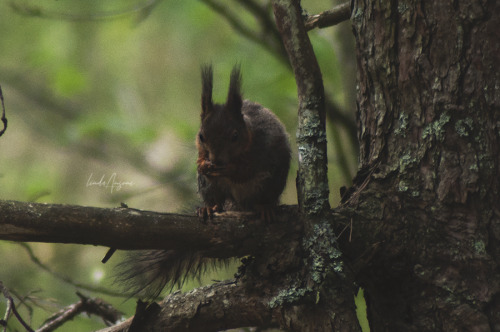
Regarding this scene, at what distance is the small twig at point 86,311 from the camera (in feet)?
7.39

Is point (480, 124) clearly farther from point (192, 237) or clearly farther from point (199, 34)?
point (199, 34)

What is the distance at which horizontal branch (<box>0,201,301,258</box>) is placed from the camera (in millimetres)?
1518

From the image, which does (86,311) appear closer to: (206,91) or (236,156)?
(236,156)

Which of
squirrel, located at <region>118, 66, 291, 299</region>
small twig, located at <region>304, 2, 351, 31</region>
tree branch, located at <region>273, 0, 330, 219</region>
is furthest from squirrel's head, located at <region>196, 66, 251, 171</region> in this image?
tree branch, located at <region>273, 0, 330, 219</region>

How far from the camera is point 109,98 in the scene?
555 cm

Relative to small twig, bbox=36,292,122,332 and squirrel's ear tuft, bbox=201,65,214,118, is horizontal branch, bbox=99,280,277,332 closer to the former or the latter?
small twig, bbox=36,292,122,332

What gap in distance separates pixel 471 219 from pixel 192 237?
2.93 ft

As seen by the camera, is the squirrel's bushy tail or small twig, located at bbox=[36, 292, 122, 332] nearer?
the squirrel's bushy tail

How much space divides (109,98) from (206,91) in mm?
3312

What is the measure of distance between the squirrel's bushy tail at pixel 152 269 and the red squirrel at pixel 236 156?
1.01ft

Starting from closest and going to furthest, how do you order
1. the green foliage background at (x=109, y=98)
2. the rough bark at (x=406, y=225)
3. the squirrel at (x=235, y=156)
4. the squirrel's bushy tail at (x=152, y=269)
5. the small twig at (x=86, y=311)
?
the rough bark at (x=406, y=225) < the squirrel's bushy tail at (x=152, y=269) < the small twig at (x=86, y=311) < the squirrel at (x=235, y=156) < the green foliage background at (x=109, y=98)

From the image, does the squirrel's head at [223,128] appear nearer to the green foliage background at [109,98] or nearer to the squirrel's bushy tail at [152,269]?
the squirrel's bushy tail at [152,269]

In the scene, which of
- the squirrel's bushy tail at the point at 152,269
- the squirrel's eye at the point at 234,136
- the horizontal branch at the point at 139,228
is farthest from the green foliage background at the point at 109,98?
the horizontal branch at the point at 139,228

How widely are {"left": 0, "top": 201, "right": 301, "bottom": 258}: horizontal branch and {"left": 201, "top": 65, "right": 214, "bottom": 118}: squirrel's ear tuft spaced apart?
2.27 ft
